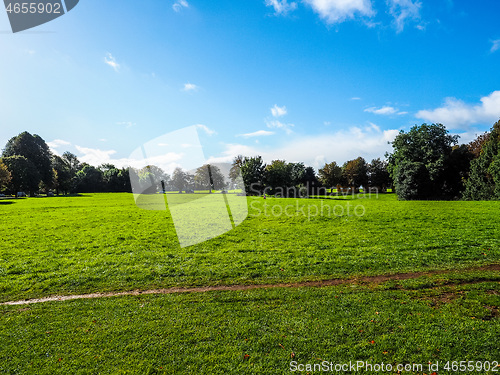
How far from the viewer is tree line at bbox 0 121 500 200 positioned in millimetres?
43375

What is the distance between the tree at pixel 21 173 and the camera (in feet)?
221

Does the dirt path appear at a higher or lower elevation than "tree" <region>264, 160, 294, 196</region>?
lower

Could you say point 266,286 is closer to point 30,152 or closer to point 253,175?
point 253,175

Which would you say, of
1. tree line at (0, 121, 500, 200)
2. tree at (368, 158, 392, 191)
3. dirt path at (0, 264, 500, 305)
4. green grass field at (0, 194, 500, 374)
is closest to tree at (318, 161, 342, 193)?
tree line at (0, 121, 500, 200)

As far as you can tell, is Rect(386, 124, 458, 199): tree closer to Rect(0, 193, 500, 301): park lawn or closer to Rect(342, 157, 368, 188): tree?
Rect(0, 193, 500, 301): park lawn

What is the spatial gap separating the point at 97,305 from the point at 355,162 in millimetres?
103751

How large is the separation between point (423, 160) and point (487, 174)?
→ 11545 mm

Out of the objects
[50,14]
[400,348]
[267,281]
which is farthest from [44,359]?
[50,14]

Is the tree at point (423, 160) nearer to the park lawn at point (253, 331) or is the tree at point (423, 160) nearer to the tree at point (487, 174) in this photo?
the tree at point (487, 174)

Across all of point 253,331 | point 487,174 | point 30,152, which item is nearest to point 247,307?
point 253,331

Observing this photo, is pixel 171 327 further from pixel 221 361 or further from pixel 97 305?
pixel 97 305

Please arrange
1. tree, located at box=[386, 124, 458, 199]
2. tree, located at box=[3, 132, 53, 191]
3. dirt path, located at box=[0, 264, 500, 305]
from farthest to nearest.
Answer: tree, located at box=[3, 132, 53, 191], tree, located at box=[386, 124, 458, 199], dirt path, located at box=[0, 264, 500, 305]

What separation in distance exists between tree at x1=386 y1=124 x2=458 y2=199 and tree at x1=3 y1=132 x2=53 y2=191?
4074 inches

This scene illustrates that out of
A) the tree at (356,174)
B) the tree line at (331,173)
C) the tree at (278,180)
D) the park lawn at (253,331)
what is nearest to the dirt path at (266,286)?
the park lawn at (253,331)
